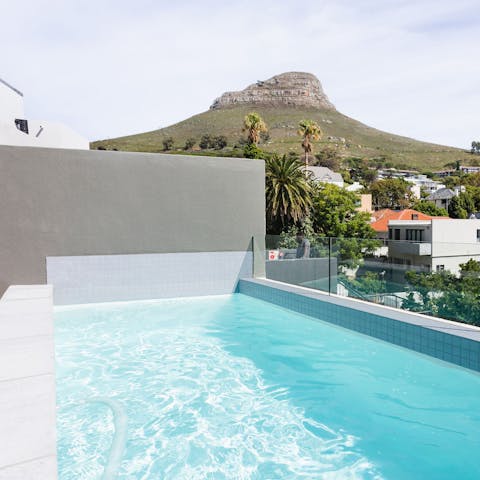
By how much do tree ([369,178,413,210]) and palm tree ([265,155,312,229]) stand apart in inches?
2117

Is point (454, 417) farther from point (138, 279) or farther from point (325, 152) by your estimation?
point (325, 152)

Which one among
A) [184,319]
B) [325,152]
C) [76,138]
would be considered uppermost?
[325,152]

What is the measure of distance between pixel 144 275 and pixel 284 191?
11.7m

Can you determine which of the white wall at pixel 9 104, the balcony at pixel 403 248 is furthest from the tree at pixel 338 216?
the balcony at pixel 403 248

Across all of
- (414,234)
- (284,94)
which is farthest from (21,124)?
(284,94)

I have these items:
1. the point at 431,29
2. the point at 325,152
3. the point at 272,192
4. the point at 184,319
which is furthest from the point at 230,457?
the point at 325,152

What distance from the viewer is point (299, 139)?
303 ft

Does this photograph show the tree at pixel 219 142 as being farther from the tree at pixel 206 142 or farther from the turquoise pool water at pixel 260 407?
the turquoise pool water at pixel 260 407

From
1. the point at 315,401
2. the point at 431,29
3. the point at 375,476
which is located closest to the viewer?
the point at 375,476

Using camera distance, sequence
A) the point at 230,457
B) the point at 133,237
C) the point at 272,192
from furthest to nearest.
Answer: the point at 272,192 < the point at 133,237 < the point at 230,457

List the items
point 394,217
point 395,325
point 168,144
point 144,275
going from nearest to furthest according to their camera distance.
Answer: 1. point 395,325
2. point 144,275
3. point 394,217
4. point 168,144

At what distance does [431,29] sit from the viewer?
15570 millimetres

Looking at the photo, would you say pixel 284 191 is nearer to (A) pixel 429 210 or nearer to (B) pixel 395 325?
(B) pixel 395 325

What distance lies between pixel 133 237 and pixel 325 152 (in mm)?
82209
